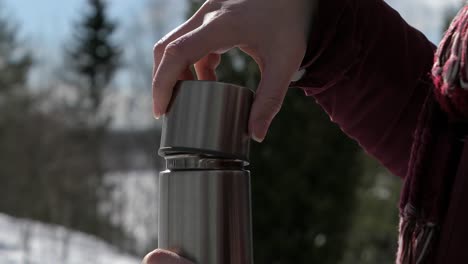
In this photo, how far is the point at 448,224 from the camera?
0.58m

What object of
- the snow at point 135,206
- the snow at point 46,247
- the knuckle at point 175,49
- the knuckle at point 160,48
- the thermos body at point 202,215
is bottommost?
the snow at point 135,206

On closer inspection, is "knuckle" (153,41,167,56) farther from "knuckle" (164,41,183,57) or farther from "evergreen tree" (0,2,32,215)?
"evergreen tree" (0,2,32,215)

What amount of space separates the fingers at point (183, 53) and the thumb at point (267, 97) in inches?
1.9

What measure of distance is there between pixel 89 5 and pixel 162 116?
75.6ft

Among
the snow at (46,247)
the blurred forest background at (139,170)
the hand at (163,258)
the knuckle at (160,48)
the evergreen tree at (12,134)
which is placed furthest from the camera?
the evergreen tree at (12,134)

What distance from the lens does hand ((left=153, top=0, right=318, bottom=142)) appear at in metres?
0.58

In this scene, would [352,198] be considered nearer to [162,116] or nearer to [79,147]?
[162,116]

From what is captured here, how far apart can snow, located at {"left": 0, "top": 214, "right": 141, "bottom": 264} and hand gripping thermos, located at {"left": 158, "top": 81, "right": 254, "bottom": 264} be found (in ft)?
8.29

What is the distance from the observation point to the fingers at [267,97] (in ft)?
1.90

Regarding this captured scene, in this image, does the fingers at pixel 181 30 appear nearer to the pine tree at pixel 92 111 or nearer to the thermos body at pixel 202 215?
the thermos body at pixel 202 215

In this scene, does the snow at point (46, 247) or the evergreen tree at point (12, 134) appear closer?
the snow at point (46, 247)

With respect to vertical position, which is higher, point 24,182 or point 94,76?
point 94,76

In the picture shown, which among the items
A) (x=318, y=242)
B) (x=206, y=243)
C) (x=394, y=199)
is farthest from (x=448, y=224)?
(x=394, y=199)

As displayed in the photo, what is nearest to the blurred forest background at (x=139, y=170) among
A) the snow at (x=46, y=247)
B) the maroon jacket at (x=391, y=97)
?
the snow at (x=46, y=247)
